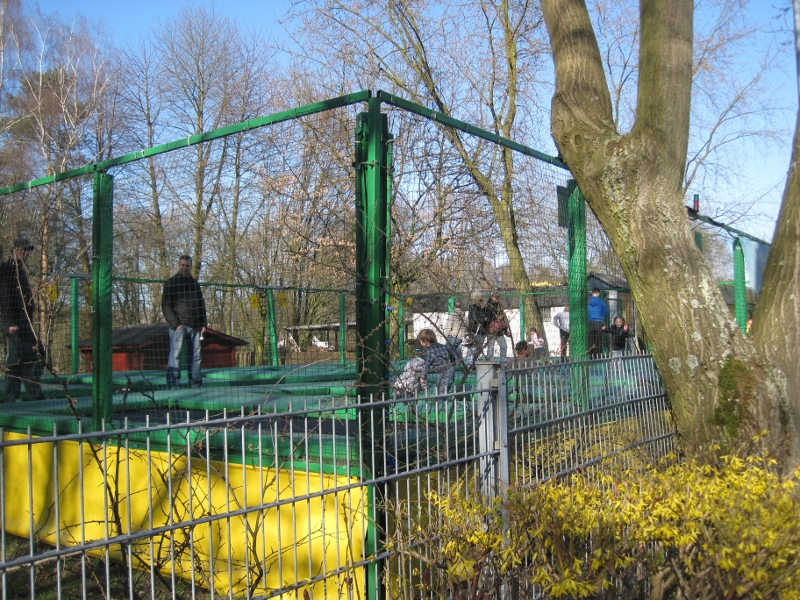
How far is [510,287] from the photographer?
5.20m

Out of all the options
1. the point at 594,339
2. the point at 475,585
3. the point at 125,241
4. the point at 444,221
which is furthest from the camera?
the point at 594,339

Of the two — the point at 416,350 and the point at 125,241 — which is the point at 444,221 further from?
the point at 125,241

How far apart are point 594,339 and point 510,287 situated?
6.60 feet

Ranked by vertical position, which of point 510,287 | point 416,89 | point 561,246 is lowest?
point 510,287

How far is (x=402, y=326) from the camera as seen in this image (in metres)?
5.14

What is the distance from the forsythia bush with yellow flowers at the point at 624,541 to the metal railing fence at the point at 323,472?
36 cm

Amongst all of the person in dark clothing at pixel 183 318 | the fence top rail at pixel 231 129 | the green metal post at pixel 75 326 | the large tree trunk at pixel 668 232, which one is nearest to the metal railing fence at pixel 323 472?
the large tree trunk at pixel 668 232

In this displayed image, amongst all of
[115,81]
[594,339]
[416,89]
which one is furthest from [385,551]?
[115,81]

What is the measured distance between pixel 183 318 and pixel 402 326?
2.33 metres

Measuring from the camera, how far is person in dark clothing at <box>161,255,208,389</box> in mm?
6121

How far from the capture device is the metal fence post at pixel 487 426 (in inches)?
144

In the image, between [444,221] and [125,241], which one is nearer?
[444,221]

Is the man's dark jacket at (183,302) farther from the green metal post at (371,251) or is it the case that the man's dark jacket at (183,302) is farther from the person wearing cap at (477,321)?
the green metal post at (371,251)

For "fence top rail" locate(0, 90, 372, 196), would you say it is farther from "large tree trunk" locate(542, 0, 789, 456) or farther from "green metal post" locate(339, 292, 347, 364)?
"green metal post" locate(339, 292, 347, 364)
